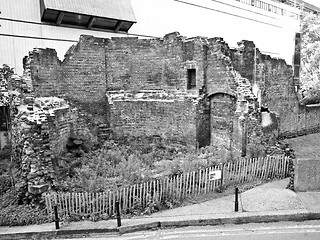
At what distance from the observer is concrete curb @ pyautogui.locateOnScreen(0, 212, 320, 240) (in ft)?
24.6

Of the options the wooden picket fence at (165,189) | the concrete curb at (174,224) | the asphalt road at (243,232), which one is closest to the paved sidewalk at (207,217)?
the concrete curb at (174,224)

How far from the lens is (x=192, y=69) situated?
563 inches

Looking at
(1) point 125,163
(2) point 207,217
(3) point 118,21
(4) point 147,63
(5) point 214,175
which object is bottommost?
(2) point 207,217

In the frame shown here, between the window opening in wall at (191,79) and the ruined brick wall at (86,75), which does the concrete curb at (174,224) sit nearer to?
the window opening in wall at (191,79)

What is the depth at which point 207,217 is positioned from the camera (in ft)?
25.6

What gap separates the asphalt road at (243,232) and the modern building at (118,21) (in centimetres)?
1443

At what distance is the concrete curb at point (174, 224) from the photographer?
750 cm

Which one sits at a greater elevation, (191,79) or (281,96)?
(191,79)

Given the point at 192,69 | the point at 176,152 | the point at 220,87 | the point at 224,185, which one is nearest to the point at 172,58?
the point at 192,69

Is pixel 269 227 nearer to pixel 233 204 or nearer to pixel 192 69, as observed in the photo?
pixel 233 204

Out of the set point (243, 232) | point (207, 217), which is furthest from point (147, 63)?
point (243, 232)

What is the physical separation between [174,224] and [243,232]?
1.79 m

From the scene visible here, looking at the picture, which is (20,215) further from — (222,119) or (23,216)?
(222,119)

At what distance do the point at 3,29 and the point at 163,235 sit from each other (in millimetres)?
15459
